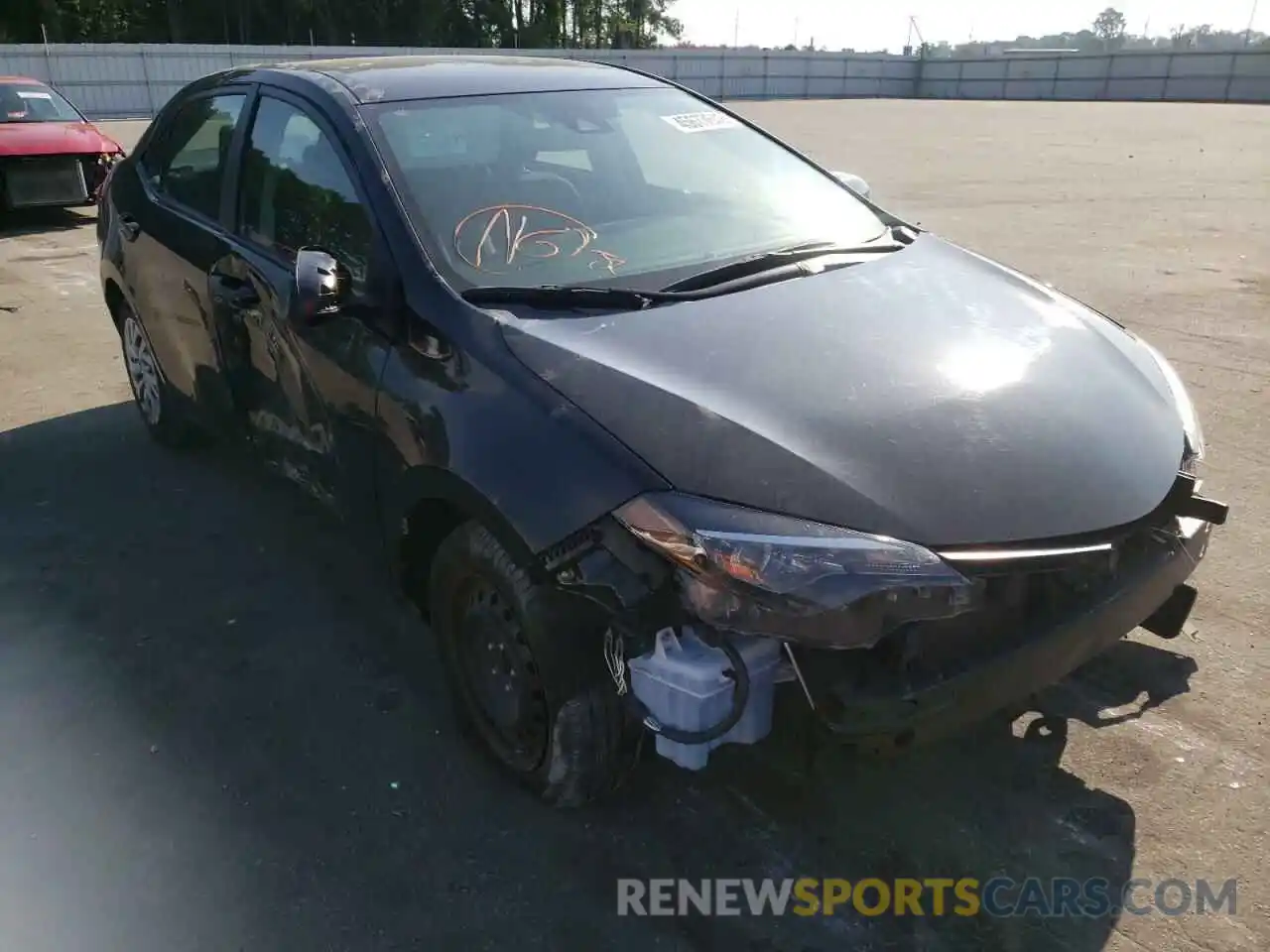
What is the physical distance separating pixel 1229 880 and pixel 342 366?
263cm

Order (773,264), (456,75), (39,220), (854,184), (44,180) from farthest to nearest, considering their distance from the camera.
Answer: (39,220) → (44,180) → (854,184) → (456,75) → (773,264)

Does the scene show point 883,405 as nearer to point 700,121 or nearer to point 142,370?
point 700,121

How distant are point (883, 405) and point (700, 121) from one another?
1928 millimetres

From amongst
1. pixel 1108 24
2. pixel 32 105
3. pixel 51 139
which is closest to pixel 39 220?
pixel 32 105

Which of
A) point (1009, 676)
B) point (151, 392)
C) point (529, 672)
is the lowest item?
point (151, 392)

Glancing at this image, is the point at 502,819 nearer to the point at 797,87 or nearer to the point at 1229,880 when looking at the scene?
the point at 1229,880

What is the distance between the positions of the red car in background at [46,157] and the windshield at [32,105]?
0.03 feet

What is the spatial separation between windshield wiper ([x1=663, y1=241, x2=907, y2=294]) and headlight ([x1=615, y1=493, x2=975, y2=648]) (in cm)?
101

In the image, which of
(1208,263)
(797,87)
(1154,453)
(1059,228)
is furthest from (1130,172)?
(797,87)

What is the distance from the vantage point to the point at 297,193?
334 cm

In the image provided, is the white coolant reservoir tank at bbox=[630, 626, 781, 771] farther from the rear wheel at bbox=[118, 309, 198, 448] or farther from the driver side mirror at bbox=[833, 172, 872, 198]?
the rear wheel at bbox=[118, 309, 198, 448]

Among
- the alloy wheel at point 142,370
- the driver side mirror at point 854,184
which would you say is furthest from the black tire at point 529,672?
the alloy wheel at point 142,370

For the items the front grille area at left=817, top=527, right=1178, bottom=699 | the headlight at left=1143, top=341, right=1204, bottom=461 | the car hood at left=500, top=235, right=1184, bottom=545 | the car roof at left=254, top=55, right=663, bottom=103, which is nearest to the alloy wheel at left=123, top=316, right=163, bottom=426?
the car roof at left=254, top=55, right=663, bottom=103

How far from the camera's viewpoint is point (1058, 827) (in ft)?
8.29
